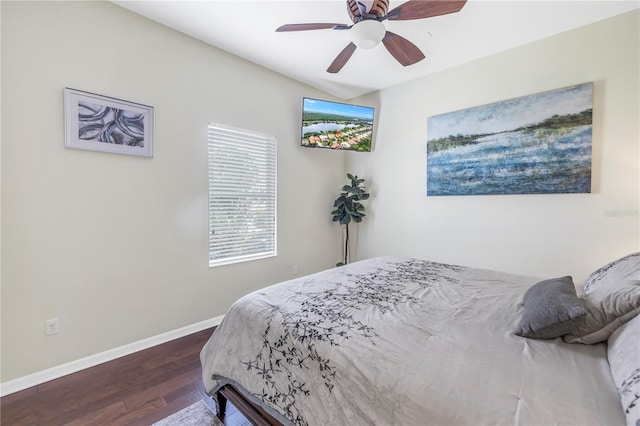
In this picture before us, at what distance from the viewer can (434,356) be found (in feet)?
3.38

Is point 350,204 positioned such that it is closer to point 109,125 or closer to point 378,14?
point 378,14

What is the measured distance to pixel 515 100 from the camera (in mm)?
2842

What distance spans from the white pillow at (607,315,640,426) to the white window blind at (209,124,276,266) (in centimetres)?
292

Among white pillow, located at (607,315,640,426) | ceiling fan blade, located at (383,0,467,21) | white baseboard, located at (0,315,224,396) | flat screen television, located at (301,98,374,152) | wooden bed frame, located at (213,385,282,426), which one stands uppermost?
ceiling fan blade, located at (383,0,467,21)

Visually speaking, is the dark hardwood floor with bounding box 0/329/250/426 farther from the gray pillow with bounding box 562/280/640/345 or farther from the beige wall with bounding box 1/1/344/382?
the gray pillow with bounding box 562/280/640/345

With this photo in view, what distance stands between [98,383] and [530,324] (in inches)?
106

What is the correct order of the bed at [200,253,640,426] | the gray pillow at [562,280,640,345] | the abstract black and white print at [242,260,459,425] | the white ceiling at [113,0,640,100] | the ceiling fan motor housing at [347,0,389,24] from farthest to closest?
1. the white ceiling at [113,0,640,100]
2. the ceiling fan motor housing at [347,0,389,24]
3. the abstract black and white print at [242,260,459,425]
4. the gray pillow at [562,280,640,345]
5. the bed at [200,253,640,426]

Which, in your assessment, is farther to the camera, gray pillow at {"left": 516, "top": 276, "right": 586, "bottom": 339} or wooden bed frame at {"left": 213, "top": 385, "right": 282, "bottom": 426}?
wooden bed frame at {"left": 213, "top": 385, "right": 282, "bottom": 426}

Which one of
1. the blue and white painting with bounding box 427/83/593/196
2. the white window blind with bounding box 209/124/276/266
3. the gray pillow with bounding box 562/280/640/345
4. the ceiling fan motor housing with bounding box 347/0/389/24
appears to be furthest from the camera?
the white window blind with bounding box 209/124/276/266

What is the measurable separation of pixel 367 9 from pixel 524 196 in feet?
7.78

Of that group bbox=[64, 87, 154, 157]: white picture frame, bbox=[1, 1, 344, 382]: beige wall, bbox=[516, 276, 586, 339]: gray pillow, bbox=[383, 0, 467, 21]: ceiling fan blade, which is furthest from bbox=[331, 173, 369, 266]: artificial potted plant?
bbox=[516, 276, 586, 339]: gray pillow

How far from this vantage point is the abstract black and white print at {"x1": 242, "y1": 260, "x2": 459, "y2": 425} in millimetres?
1172

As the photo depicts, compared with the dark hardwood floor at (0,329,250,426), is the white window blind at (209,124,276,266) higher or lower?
higher

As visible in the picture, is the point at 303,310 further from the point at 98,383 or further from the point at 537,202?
the point at 537,202
